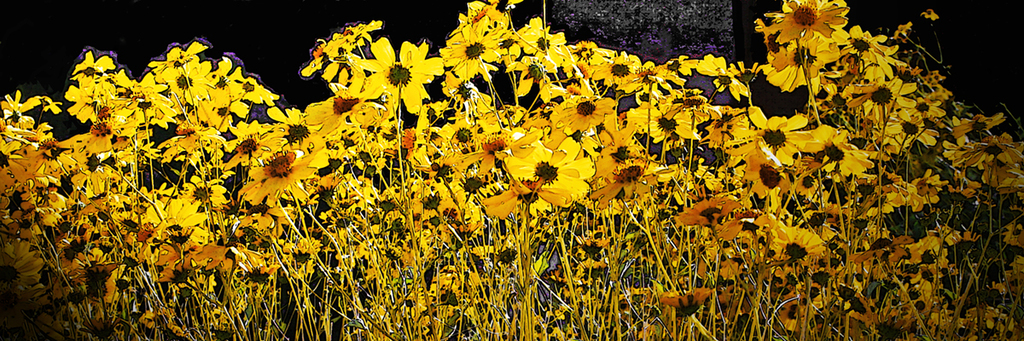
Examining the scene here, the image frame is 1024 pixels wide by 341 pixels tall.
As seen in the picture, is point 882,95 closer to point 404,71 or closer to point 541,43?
point 541,43

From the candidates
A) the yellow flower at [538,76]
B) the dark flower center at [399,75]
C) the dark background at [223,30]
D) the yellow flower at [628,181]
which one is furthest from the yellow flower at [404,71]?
the dark background at [223,30]

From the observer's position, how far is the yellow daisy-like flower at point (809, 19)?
817 mm

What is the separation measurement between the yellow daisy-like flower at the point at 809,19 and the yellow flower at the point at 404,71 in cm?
42

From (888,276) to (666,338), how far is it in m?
0.40

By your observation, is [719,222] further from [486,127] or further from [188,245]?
[188,245]

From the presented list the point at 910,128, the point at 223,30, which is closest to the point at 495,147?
the point at 910,128

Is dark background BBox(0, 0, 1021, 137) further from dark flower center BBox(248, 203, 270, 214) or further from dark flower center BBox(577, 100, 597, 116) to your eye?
dark flower center BBox(577, 100, 597, 116)

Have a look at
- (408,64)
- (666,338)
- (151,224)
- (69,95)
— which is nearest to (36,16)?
(69,95)

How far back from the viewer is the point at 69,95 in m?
1.22

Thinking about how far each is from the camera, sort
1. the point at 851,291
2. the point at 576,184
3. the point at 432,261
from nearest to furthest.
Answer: the point at 576,184
the point at 851,291
the point at 432,261

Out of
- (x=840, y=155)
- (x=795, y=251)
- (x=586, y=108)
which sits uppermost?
(x=586, y=108)

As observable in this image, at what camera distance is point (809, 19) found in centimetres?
83

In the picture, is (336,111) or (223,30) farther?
(223,30)

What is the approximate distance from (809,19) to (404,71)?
1.59 ft
